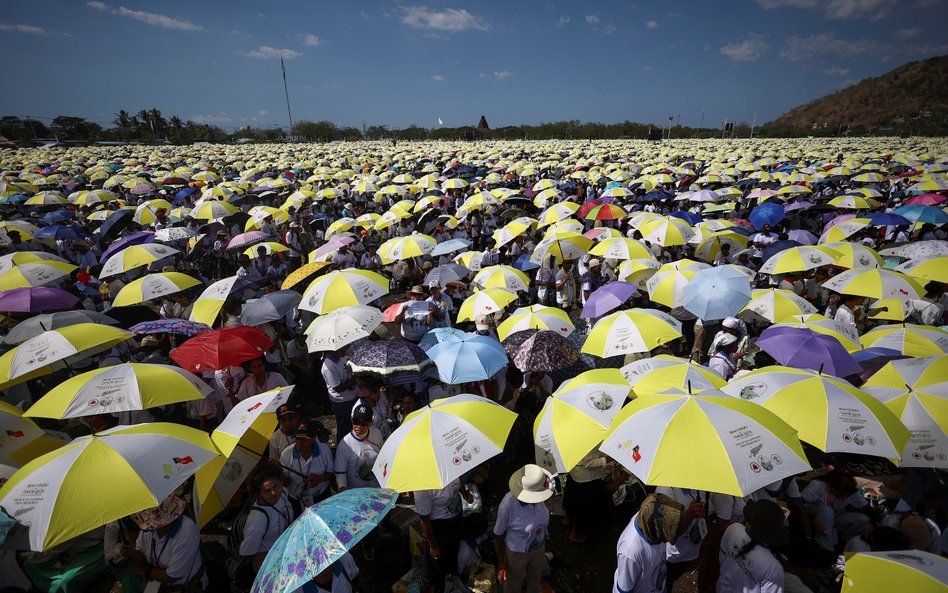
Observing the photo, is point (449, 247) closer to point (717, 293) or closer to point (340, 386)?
point (340, 386)

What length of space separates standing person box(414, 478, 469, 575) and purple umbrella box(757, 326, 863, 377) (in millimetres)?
3908

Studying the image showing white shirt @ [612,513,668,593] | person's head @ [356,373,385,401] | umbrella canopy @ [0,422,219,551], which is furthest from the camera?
person's head @ [356,373,385,401]

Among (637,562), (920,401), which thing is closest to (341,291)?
(637,562)

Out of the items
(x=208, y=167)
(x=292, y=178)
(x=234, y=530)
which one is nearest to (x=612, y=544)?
(x=234, y=530)

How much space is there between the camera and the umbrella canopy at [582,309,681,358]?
5.31m

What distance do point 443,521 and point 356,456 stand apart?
3.47 ft

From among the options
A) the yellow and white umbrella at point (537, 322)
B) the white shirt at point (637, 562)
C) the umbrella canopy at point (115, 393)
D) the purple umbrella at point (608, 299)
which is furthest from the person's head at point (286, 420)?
the purple umbrella at point (608, 299)

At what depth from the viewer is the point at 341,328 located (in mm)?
5523

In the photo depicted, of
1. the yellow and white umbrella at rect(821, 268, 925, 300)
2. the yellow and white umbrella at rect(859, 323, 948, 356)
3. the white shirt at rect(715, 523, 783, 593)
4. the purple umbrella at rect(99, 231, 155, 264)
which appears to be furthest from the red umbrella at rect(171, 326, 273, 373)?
the yellow and white umbrella at rect(821, 268, 925, 300)

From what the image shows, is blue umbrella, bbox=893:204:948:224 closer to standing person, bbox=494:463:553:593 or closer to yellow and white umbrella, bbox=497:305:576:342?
yellow and white umbrella, bbox=497:305:576:342

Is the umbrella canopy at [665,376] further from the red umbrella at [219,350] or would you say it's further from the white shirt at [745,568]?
the red umbrella at [219,350]

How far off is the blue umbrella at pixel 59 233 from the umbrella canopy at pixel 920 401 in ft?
54.2

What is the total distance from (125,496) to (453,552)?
8.65ft

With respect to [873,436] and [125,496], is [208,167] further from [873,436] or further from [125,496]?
[873,436]
